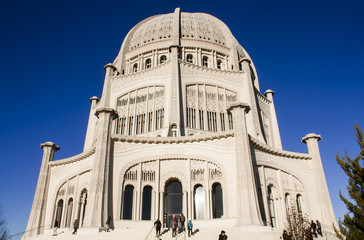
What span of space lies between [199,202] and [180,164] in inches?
116

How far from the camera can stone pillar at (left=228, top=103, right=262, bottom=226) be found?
19.1 metres

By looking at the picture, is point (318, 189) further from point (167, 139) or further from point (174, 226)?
point (174, 226)

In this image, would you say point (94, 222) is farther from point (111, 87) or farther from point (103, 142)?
point (111, 87)

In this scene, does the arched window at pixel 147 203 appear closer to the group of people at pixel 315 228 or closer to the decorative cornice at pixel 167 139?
the decorative cornice at pixel 167 139

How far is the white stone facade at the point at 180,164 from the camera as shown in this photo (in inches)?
828

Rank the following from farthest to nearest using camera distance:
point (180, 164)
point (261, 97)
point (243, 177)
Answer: point (261, 97)
point (180, 164)
point (243, 177)

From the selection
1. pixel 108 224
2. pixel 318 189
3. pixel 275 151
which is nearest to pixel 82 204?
pixel 108 224

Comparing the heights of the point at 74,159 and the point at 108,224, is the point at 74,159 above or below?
above

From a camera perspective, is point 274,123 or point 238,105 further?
point 274,123

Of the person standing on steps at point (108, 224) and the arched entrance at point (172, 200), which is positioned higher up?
the arched entrance at point (172, 200)

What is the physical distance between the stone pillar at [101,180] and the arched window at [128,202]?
118 cm

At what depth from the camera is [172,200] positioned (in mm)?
22234

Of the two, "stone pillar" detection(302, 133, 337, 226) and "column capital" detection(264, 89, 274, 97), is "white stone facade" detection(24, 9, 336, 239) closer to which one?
"stone pillar" detection(302, 133, 337, 226)

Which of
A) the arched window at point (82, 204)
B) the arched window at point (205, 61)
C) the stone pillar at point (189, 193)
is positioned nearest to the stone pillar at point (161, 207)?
the stone pillar at point (189, 193)
